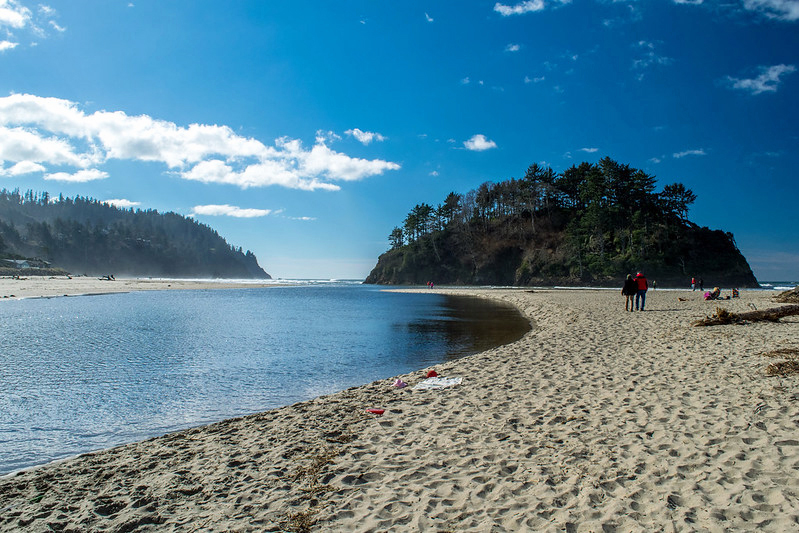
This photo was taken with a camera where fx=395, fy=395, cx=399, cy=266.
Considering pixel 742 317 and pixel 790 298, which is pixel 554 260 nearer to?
pixel 790 298

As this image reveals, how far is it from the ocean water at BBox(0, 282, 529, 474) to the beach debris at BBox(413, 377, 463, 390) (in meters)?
2.40

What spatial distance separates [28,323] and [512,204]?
97.5 meters

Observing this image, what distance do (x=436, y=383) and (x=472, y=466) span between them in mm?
4821

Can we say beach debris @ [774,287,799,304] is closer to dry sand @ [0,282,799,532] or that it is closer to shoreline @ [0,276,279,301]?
dry sand @ [0,282,799,532]

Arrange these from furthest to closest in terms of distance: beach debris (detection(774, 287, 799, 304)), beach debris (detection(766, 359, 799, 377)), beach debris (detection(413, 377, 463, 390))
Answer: beach debris (detection(774, 287, 799, 304)) < beach debris (detection(413, 377, 463, 390)) < beach debris (detection(766, 359, 799, 377))

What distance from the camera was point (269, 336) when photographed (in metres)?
20.9

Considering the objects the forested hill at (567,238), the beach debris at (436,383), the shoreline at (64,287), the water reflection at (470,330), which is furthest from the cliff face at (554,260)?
the beach debris at (436,383)

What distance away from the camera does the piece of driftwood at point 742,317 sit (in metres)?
18.0

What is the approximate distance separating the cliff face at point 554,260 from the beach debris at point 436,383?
6914 cm

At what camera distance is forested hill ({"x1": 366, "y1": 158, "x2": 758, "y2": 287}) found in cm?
6981

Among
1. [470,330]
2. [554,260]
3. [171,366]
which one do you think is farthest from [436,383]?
[554,260]

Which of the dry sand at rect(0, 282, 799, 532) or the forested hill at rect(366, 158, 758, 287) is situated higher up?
the forested hill at rect(366, 158, 758, 287)

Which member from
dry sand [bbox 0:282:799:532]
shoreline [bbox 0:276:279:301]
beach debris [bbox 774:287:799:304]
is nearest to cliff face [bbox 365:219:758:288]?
beach debris [bbox 774:287:799:304]

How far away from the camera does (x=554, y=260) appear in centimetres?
8294
